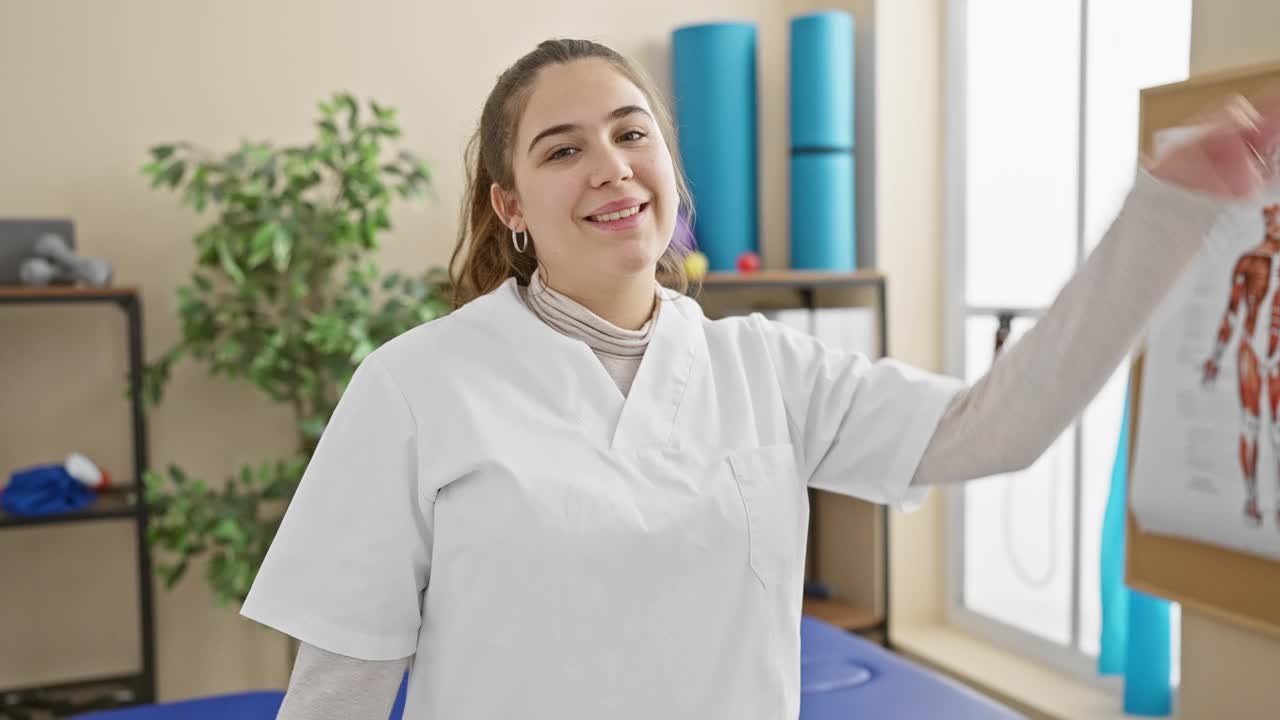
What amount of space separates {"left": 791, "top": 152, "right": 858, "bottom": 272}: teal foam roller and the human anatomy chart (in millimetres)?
1105

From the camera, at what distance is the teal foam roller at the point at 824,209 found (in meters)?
3.20

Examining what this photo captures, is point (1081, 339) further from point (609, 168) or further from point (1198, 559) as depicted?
point (1198, 559)

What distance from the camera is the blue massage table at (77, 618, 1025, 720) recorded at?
6.76 feet

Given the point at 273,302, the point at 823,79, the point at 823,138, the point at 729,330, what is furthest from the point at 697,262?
the point at 729,330

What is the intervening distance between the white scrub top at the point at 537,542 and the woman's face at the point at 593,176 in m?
0.10

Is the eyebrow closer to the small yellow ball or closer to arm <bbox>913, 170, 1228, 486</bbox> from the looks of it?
arm <bbox>913, 170, 1228, 486</bbox>

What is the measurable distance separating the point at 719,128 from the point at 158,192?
1561 mm

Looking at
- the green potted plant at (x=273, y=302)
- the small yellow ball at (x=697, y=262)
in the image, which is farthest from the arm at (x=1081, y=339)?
the green potted plant at (x=273, y=302)

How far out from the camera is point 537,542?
1.07 m

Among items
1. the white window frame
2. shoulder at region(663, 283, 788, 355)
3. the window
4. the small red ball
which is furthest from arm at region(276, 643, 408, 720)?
the white window frame

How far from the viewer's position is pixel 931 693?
7.04 ft

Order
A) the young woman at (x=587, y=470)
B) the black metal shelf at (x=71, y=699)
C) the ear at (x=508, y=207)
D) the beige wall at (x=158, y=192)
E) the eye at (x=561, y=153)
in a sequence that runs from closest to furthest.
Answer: the young woman at (x=587, y=470)
the eye at (x=561, y=153)
the ear at (x=508, y=207)
the black metal shelf at (x=71, y=699)
the beige wall at (x=158, y=192)

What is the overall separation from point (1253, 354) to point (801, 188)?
1.46 meters

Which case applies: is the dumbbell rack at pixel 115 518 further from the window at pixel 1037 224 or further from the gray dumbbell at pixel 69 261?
the window at pixel 1037 224
